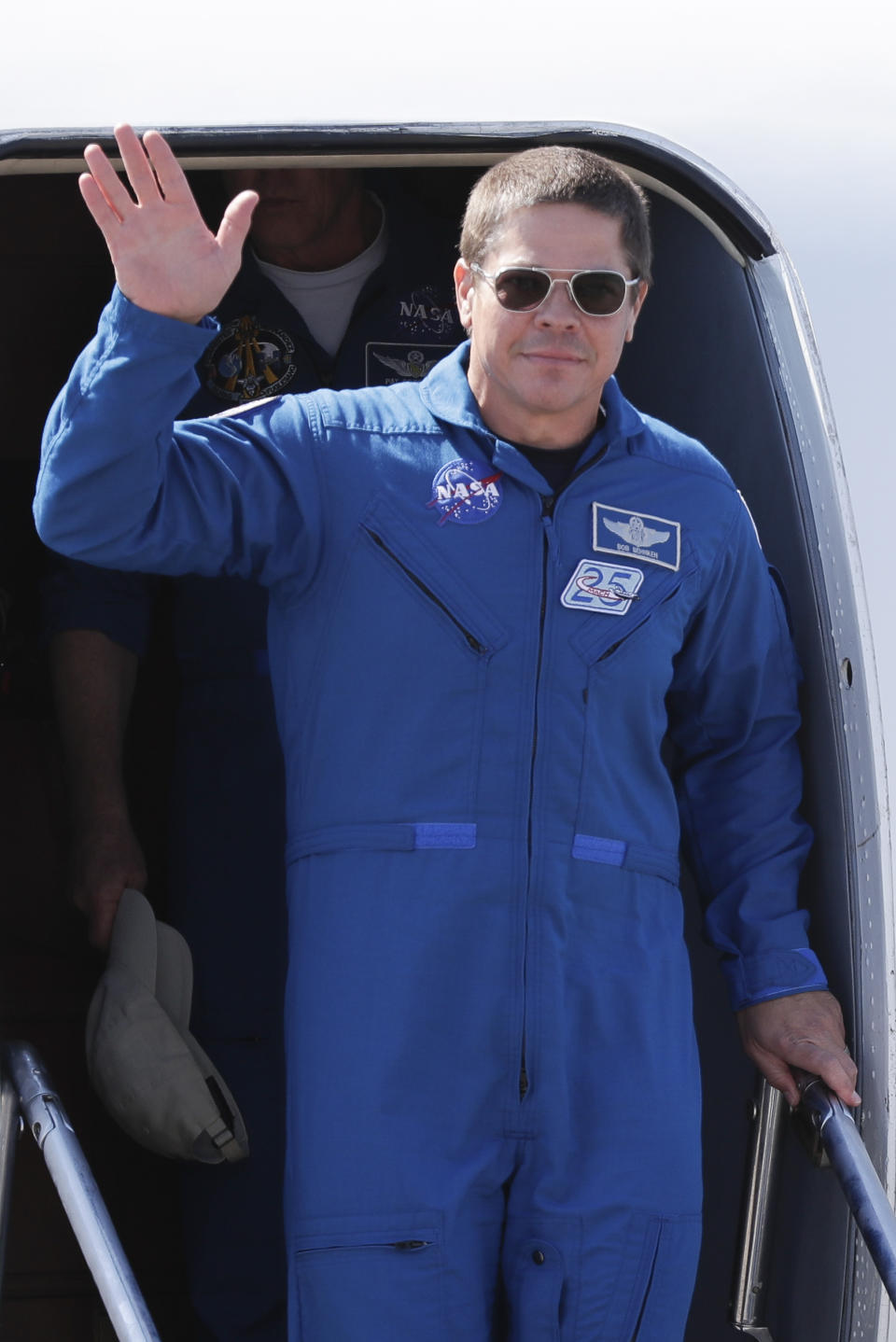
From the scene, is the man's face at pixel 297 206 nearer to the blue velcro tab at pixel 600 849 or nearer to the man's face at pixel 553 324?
the man's face at pixel 553 324

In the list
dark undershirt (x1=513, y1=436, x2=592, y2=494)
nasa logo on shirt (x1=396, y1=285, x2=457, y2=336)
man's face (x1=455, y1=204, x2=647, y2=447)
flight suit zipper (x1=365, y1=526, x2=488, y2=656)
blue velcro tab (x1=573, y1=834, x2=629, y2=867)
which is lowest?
blue velcro tab (x1=573, y1=834, x2=629, y2=867)

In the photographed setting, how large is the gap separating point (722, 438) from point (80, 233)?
135cm

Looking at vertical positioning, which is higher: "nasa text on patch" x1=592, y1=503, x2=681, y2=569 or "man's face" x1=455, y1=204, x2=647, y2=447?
"man's face" x1=455, y1=204, x2=647, y2=447

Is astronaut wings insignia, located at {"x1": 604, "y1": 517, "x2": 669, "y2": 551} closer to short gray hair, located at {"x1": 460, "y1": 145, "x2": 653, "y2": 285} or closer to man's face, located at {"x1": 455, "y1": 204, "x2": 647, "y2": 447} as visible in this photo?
man's face, located at {"x1": 455, "y1": 204, "x2": 647, "y2": 447}

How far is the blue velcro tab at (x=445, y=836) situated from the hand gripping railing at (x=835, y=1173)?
1.82ft

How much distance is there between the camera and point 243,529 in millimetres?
1958

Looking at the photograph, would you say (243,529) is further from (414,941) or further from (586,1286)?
(586,1286)

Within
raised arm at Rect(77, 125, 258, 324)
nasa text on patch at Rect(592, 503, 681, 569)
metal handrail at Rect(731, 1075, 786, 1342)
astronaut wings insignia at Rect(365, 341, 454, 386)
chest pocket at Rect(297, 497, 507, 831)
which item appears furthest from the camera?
astronaut wings insignia at Rect(365, 341, 454, 386)

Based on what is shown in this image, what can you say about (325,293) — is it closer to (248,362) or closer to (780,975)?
(248,362)

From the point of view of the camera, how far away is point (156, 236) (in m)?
1.75

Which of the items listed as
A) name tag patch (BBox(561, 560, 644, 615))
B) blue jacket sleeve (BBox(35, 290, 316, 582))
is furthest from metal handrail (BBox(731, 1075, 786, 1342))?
blue jacket sleeve (BBox(35, 290, 316, 582))

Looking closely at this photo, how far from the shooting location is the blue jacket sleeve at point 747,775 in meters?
2.14

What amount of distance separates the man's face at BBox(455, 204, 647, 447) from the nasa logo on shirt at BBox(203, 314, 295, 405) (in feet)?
2.68

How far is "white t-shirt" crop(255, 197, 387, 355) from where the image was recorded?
2883mm
